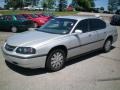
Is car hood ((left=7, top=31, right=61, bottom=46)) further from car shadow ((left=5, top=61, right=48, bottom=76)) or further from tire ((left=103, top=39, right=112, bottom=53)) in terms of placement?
tire ((left=103, top=39, right=112, bottom=53))

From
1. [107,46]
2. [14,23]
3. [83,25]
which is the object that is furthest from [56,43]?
[14,23]

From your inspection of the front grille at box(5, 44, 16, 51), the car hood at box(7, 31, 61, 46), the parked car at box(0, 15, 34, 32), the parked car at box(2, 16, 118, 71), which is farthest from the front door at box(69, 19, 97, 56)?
the parked car at box(0, 15, 34, 32)

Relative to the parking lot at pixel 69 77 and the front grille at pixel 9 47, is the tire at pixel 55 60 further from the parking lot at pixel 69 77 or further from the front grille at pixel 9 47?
the front grille at pixel 9 47

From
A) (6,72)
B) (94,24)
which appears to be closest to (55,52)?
(6,72)

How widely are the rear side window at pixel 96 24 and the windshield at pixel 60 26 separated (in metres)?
0.84

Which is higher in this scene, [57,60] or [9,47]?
[9,47]

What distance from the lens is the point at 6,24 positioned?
1670cm

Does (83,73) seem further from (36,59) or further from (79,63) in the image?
(36,59)

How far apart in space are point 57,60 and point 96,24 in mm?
2535

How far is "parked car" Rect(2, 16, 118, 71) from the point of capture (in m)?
5.68

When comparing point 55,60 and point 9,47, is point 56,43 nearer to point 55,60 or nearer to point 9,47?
point 55,60

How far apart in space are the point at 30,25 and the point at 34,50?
36.8ft

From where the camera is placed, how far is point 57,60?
6281 mm

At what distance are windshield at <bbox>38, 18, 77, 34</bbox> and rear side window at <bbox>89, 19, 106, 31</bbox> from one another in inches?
33.2
